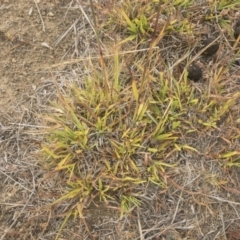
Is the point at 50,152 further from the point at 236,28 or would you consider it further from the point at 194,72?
the point at 236,28

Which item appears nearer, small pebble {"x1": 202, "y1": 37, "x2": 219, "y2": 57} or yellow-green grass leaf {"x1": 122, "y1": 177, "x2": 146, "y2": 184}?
yellow-green grass leaf {"x1": 122, "y1": 177, "x2": 146, "y2": 184}

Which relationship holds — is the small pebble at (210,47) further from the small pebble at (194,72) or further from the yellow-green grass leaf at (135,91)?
the yellow-green grass leaf at (135,91)

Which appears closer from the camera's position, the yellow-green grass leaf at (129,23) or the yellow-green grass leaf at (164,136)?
the yellow-green grass leaf at (164,136)

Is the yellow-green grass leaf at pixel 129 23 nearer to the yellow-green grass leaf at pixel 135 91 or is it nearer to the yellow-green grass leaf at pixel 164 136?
the yellow-green grass leaf at pixel 135 91

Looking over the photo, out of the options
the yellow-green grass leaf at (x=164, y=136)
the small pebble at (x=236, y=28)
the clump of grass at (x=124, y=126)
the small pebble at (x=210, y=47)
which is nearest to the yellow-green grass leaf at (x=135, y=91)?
the clump of grass at (x=124, y=126)

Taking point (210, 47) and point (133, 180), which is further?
point (210, 47)

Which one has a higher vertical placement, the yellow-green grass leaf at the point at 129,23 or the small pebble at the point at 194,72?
the yellow-green grass leaf at the point at 129,23

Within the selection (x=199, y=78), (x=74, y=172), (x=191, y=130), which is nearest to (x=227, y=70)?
(x=199, y=78)

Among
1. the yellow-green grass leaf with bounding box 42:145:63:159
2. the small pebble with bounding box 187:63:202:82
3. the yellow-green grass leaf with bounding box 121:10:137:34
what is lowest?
the small pebble with bounding box 187:63:202:82

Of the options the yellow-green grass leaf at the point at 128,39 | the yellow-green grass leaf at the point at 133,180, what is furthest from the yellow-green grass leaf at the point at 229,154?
the yellow-green grass leaf at the point at 128,39

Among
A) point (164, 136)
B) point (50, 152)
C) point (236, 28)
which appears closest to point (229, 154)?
point (164, 136)

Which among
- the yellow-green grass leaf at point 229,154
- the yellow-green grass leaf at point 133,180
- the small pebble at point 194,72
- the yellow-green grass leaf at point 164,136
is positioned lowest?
the yellow-green grass leaf at point 229,154

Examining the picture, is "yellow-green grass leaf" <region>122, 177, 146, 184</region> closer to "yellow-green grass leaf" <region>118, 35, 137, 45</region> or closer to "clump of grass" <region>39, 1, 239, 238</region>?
"clump of grass" <region>39, 1, 239, 238</region>

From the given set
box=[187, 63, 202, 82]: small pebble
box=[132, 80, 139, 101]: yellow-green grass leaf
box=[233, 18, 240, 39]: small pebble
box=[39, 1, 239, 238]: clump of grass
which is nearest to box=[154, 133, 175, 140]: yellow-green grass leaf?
box=[39, 1, 239, 238]: clump of grass
